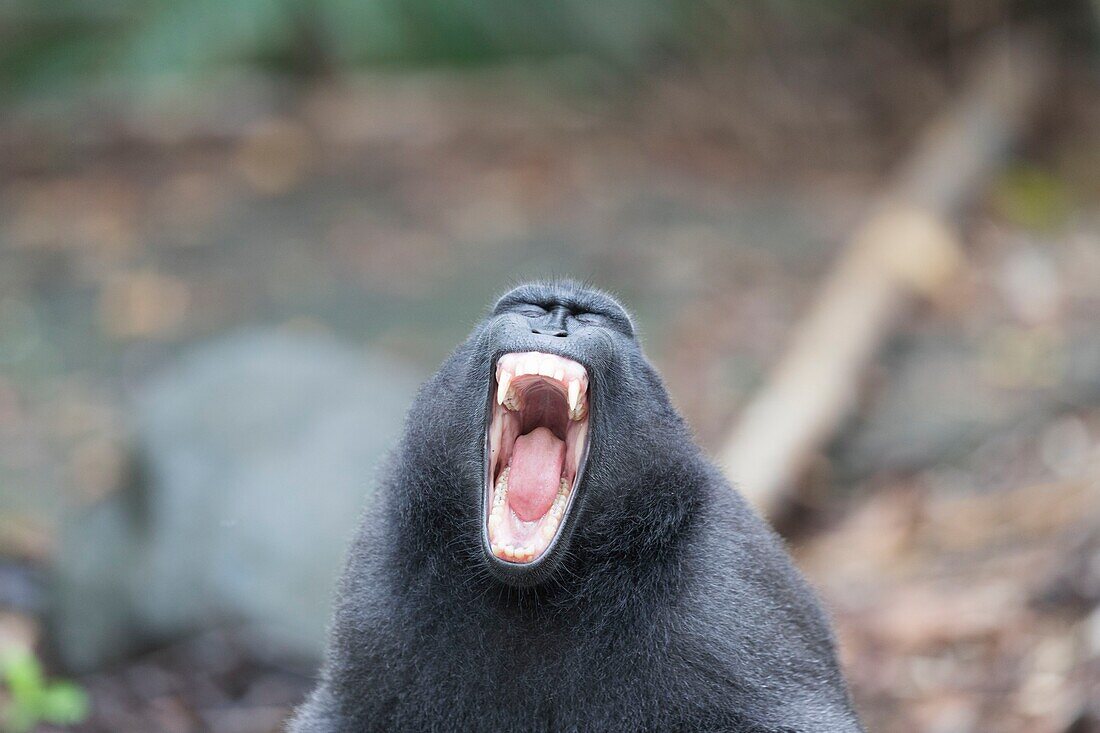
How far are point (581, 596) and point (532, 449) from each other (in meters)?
0.41

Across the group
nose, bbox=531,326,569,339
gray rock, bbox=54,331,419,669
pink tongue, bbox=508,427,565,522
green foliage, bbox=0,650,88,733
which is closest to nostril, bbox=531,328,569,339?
nose, bbox=531,326,569,339

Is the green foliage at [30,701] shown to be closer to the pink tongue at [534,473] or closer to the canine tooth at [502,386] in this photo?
the pink tongue at [534,473]

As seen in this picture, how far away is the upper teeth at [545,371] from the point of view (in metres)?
3.24

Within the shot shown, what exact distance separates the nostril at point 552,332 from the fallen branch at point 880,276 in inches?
117

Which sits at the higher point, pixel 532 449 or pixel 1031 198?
pixel 1031 198

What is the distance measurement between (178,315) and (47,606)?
10.8 feet

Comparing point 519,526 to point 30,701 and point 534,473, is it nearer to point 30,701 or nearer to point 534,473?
point 534,473

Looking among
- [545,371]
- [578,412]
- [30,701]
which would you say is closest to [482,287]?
[30,701]

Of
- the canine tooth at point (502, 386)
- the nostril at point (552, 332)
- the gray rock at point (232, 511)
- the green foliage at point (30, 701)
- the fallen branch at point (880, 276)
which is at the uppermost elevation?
the fallen branch at point (880, 276)

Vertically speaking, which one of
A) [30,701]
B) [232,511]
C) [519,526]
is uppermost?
[232,511]

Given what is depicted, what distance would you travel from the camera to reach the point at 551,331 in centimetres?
332

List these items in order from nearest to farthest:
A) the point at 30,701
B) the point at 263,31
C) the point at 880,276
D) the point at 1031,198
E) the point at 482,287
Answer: the point at 30,701 < the point at 880,276 < the point at 482,287 < the point at 1031,198 < the point at 263,31

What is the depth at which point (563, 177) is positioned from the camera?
10.3 meters

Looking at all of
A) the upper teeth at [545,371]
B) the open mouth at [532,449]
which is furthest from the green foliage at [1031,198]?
the upper teeth at [545,371]
